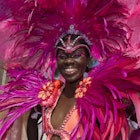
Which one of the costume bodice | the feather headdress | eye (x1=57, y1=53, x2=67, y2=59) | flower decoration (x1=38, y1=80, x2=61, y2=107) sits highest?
the feather headdress

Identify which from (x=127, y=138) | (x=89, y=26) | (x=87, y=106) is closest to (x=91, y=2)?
(x=89, y=26)

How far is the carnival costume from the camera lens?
1.25 m

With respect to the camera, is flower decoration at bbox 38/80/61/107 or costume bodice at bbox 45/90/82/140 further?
flower decoration at bbox 38/80/61/107

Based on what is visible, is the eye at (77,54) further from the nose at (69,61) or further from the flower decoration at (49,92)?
the flower decoration at (49,92)

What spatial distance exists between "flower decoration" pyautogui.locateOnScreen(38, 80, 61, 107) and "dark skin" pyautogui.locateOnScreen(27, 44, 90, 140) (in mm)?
29

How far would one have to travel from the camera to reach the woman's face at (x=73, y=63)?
1321mm

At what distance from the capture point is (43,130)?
54.6 inches

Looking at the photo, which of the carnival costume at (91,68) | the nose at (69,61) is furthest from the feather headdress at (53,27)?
the nose at (69,61)

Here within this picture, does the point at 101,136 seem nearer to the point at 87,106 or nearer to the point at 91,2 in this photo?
the point at 87,106

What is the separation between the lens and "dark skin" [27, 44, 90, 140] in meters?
1.32

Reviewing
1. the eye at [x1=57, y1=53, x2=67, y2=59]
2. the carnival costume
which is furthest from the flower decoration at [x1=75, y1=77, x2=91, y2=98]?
the eye at [x1=57, y1=53, x2=67, y2=59]

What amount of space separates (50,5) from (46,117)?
399 millimetres

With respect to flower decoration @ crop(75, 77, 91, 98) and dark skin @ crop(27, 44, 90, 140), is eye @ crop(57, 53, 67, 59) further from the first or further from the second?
flower decoration @ crop(75, 77, 91, 98)

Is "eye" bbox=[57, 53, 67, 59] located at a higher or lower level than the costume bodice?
higher
